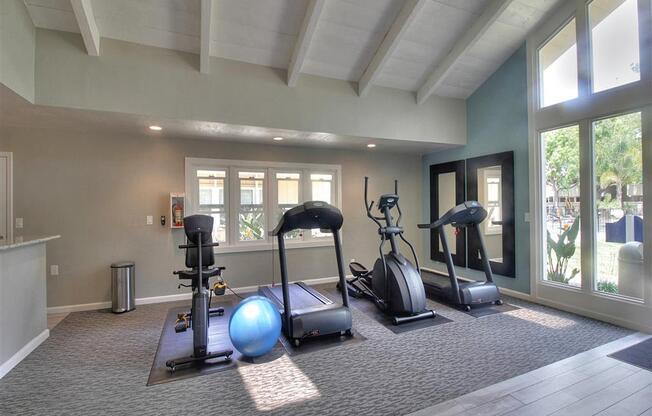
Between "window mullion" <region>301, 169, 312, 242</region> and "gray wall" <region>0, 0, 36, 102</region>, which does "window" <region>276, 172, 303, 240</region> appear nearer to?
"window mullion" <region>301, 169, 312, 242</region>

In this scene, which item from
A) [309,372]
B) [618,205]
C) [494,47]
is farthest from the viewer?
[494,47]

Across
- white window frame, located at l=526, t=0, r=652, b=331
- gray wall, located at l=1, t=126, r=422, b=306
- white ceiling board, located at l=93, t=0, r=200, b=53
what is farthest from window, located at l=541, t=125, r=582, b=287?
white ceiling board, located at l=93, t=0, r=200, b=53

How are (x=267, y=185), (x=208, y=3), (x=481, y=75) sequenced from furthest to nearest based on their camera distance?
(x=267, y=185) → (x=481, y=75) → (x=208, y=3)

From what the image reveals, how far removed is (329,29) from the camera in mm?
4031

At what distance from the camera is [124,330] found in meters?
3.76

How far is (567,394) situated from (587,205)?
2.66 meters

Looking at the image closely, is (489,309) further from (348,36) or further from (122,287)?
(122,287)

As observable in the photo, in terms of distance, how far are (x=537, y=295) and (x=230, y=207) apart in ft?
16.2

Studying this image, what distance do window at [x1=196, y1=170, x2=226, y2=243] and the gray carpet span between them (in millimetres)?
1818

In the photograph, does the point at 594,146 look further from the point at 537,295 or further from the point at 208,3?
the point at 208,3

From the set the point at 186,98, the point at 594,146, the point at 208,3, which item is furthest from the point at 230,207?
the point at 594,146

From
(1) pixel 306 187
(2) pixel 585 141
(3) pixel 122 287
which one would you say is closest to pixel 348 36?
(1) pixel 306 187

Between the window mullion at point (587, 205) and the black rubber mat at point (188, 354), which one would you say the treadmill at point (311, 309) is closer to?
the black rubber mat at point (188, 354)

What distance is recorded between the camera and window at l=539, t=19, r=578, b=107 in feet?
13.8
